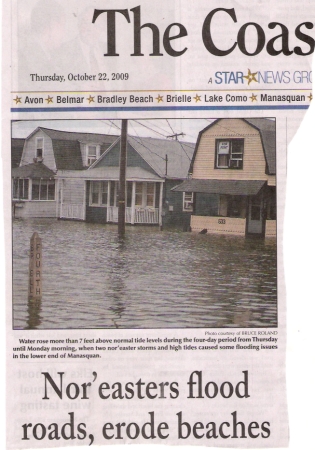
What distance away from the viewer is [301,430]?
2.53 m

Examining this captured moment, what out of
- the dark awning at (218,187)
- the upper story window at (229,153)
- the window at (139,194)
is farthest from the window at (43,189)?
the upper story window at (229,153)

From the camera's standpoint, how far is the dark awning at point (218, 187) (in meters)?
2.58

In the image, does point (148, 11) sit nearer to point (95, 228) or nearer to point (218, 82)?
point (218, 82)

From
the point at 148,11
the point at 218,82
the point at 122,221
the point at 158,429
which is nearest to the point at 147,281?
the point at 122,221

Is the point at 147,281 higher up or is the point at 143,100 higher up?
the point at 143,100

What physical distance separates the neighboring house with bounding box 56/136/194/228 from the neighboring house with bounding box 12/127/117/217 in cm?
3

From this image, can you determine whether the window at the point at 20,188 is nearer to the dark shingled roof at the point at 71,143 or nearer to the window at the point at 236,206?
the dark shingled roof at the point at 71,143

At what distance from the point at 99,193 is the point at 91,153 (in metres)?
0.13

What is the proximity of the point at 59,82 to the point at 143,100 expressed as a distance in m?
0.27

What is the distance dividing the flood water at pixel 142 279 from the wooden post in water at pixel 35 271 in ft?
0.05

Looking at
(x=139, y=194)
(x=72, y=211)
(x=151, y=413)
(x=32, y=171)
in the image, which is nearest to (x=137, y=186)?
(x=139, y=194)

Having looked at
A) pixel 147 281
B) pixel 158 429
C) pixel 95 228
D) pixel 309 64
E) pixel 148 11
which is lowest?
pixel 158 429

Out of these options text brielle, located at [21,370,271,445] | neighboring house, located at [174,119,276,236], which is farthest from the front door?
text brielle, located at [21,370,271,445]

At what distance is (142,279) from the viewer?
8.41 feet
